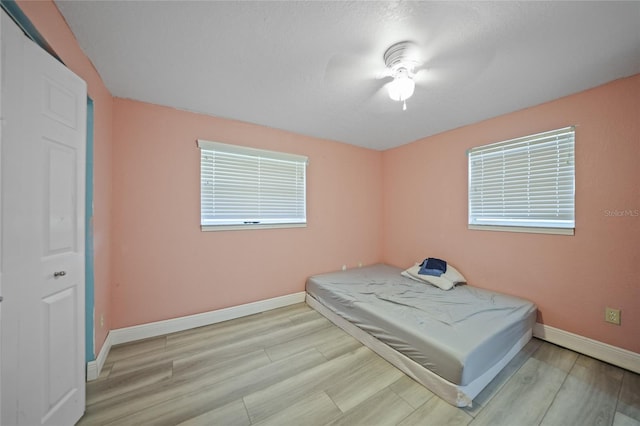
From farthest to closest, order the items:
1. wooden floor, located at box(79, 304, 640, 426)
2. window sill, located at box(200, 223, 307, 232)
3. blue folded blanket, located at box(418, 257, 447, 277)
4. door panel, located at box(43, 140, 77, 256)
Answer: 1. blue folded blanket, located at box(418, 257, 447, 277)
2. window sill, located at box(200, 223, 307, 232)
3. wooden floor, located at box(79, 304, 640, 426)
4. door panel, located at box(43, 140, 77, 256)

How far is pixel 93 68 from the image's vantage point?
1667mm

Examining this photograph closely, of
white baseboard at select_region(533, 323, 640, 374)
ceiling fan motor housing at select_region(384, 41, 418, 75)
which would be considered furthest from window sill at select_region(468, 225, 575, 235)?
ceiling fan motor housing at select_region(384, 41, 418, 75)

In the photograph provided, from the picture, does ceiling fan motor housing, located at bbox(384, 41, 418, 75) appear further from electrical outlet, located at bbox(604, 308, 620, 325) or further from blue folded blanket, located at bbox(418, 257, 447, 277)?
electrical outlet, located at bbox(604, 308, 620, 325)

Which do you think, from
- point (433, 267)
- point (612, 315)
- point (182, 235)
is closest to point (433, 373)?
point (433, 267)

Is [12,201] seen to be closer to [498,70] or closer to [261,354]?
[261,354]

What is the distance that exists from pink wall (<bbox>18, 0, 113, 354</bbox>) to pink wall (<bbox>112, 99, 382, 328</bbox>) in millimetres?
111

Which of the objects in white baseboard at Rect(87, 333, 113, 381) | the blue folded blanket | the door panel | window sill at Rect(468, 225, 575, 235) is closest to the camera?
the door panel

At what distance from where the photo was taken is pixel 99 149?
5.87 ft

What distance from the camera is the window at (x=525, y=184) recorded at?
2096 mm

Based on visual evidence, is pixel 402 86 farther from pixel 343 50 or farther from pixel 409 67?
pixel 343 50

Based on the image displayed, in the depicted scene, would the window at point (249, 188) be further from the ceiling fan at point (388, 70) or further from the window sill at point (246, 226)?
the ceiling fan at point (388, 70)

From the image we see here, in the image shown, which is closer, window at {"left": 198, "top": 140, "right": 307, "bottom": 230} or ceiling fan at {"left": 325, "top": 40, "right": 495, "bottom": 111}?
ceiling fan at {"left": 325, "top": 40, "right": 495, "bottom": 111}

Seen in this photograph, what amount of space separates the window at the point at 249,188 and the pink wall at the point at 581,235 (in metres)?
2.09

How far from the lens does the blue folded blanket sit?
9.14 feet
